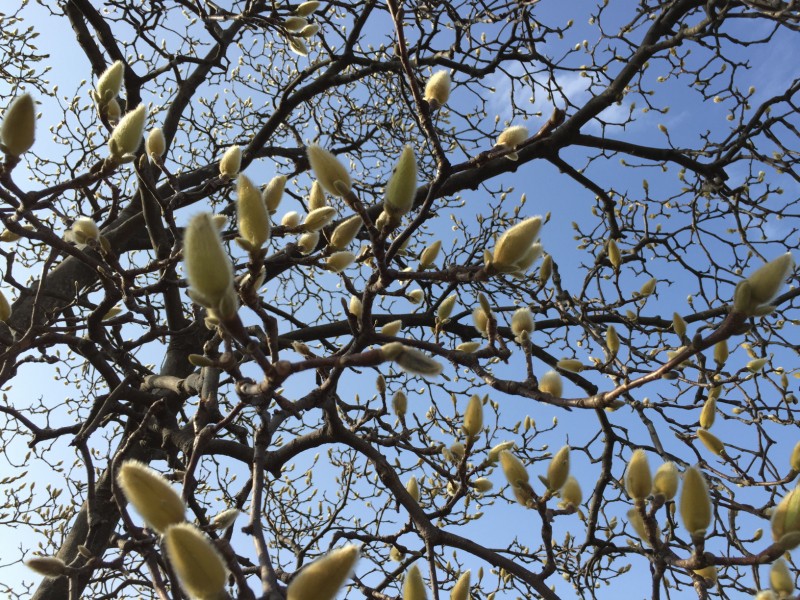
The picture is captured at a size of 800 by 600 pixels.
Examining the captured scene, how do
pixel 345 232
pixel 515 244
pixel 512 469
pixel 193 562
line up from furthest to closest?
1. pixel 345 232
2. pixel 512 469
3. pixel 515 244
4. pixel 193 562

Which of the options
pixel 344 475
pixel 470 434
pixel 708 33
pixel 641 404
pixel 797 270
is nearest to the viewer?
pixel 470 434

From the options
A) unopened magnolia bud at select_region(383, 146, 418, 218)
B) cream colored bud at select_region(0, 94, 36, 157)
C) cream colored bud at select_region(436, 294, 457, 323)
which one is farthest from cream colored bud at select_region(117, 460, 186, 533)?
cream colored bud at select_region(436, 294, 457, 323)

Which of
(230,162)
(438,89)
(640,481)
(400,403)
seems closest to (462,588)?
(640,481)

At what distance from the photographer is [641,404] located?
93.8 inches

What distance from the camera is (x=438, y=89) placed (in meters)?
1.40

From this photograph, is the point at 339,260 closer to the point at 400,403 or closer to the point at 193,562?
the point at 400,403

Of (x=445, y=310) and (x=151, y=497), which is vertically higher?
(x=445, y=310)

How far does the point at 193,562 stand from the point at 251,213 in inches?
21.9

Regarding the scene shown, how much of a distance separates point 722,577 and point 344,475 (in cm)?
267

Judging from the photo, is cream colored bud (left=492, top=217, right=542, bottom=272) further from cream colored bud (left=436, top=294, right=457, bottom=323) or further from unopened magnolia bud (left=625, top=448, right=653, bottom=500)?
cream colored bud (left=436, top=294, right=457, bottom=323)

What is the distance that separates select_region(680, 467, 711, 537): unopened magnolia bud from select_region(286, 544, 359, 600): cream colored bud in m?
0.66

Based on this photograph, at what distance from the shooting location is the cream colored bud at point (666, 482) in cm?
126

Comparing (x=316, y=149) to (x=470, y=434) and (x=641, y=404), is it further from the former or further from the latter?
(x=641, y=404)

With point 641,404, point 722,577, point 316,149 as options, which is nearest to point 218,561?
point 316,149
